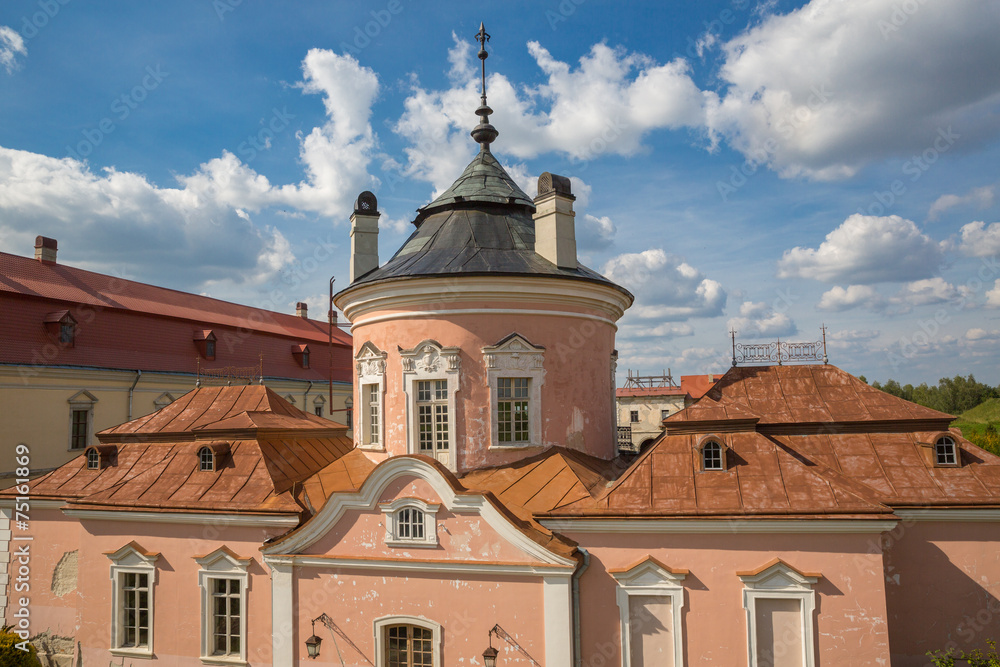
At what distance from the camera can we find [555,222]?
15984 mm

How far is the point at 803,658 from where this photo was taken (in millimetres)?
11258

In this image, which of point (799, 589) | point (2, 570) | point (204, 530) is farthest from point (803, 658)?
point (2, 570)

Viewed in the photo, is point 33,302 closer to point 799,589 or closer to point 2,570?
point 2,570

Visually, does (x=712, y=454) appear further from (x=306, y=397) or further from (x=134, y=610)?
(x=306, y=397)

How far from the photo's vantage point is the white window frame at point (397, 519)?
12.6 meters

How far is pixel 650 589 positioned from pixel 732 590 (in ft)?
4.91

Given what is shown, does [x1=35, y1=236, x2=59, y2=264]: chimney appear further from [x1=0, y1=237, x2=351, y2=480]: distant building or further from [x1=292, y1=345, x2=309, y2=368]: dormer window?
[x1=292, y1=345, x2=309, y2=368]: dormer window

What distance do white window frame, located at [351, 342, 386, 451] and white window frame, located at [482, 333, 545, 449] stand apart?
292cm

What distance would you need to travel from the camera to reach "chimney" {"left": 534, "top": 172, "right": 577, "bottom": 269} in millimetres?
16000

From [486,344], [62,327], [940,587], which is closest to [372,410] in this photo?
[486,344]

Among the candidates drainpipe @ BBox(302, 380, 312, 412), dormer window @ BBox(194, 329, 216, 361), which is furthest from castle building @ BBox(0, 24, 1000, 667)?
drainpipe @ BBox(302, 380, 312, 412)

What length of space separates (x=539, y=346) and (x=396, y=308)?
3804 millimetres

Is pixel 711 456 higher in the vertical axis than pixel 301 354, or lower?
lower

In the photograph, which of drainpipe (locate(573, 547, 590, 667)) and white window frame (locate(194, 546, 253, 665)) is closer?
drainpipe (locate(573, 547, 590, 667))
